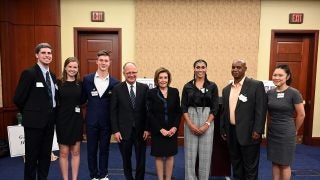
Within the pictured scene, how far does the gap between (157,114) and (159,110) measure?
0.05 m

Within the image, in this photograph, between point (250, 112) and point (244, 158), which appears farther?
point (244, 158)

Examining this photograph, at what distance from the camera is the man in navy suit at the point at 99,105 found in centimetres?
268

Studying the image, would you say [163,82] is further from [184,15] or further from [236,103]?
[184,15]

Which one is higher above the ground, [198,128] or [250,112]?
[250,112]

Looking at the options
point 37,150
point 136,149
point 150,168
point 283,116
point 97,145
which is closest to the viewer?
point 283,116

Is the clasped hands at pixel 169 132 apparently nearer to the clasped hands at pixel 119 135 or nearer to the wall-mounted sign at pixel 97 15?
the clasped hands at pixel 119 135

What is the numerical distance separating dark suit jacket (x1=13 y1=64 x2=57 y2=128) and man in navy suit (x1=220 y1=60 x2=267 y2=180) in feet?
5.87

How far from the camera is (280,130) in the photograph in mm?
2393

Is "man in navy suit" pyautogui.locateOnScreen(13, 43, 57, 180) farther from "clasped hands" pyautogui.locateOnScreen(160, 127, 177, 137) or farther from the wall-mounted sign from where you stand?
the wall-mounted sign

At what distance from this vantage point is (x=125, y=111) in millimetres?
2549

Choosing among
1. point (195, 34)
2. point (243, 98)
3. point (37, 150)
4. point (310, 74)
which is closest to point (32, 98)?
point (37, 150)

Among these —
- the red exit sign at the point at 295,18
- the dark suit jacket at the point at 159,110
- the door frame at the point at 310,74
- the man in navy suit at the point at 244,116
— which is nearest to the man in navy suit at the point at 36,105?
the dark suit jacket at the point at 159,110

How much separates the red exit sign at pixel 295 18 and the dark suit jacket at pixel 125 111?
3.32 meters

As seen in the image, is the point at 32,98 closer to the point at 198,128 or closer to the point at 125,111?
the point at 125,111
